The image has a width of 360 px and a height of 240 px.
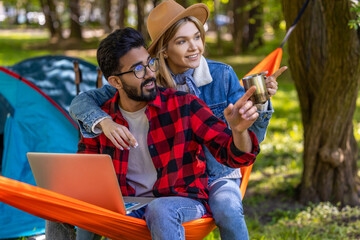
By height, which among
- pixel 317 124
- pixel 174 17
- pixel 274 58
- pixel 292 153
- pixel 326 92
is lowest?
pixel 292 153

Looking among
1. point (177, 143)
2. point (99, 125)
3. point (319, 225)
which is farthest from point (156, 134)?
point (319, 225)

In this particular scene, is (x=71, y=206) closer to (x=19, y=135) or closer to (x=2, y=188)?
(x=2, y=188)

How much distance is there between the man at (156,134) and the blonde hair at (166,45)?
0.21 metres

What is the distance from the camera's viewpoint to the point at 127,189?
84.4 inches

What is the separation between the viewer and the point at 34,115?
3609mm

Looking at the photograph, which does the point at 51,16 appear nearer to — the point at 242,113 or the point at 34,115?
the point at 34,115

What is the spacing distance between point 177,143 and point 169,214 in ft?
1.09

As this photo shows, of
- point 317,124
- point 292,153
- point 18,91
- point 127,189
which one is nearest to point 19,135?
point 18,91

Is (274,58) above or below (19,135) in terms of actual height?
above

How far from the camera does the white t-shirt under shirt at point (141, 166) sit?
2.13 metres

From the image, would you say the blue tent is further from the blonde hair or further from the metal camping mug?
the metal camping mug

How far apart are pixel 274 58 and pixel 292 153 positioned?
2087mm

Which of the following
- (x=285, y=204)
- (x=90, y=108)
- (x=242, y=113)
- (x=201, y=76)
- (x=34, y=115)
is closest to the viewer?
(x=242, y=113)

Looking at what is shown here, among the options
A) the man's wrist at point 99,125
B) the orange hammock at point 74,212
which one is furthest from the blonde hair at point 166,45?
the orange hammock at point 74,212
